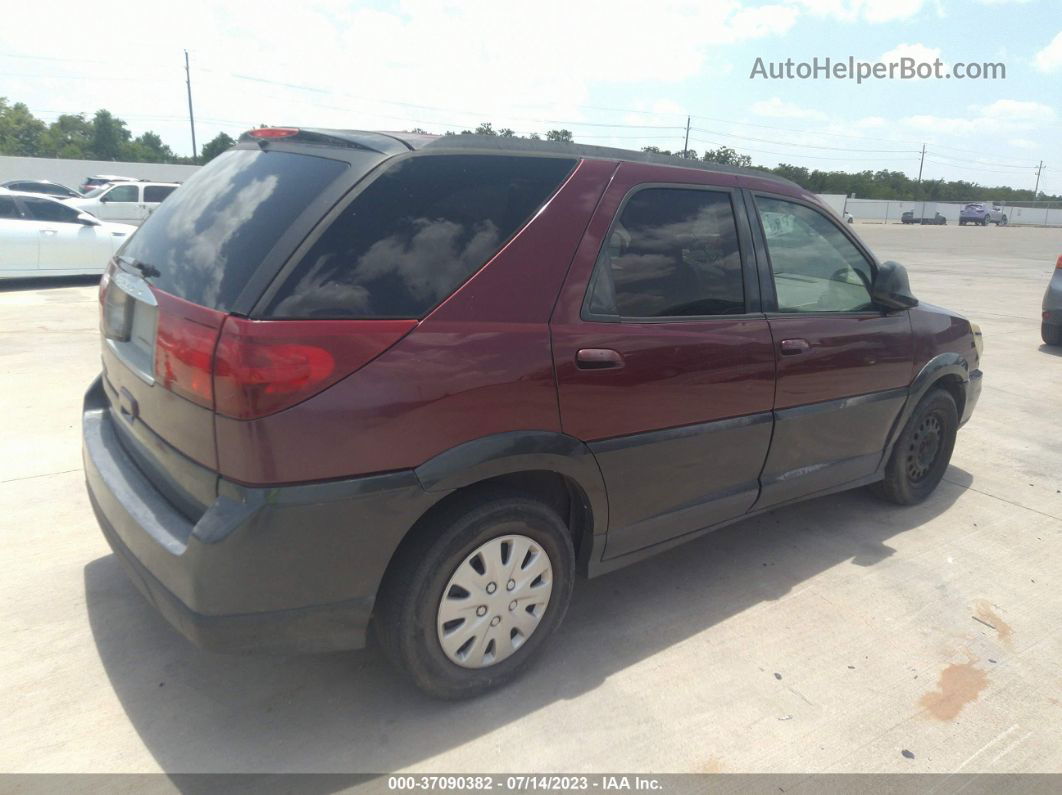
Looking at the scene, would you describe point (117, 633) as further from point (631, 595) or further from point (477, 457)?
point (631, 595)

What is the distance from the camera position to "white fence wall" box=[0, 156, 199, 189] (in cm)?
3788

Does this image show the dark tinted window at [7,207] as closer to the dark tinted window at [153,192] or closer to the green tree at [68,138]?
the dark tinted window at [153,192]

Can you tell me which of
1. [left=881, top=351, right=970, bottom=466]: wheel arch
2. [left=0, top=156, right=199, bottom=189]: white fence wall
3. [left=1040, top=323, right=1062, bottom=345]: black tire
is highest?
[left=0, top=156, right=199, bottom=189]: white fence wall

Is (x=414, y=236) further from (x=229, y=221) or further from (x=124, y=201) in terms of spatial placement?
(x=124, y=201)

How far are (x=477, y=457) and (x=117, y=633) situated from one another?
1.69 meters

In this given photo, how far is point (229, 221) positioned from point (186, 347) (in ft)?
1.59

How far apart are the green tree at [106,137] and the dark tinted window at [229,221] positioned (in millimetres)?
84760

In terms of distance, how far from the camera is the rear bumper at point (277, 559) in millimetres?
2037

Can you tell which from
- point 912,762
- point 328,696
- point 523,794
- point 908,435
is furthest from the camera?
point 908,435

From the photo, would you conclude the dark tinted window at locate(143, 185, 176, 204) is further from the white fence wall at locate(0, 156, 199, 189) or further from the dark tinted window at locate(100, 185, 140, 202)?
the white fence wall at locate(0, 156, 199, 189)

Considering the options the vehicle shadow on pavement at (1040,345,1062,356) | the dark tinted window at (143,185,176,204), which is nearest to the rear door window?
the dark tinted window at (143,185,176,204)

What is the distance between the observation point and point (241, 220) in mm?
2320

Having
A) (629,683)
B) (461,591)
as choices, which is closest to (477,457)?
(461,591)

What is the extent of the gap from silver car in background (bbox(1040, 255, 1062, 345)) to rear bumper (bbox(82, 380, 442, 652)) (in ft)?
30.6
